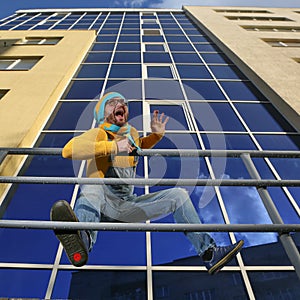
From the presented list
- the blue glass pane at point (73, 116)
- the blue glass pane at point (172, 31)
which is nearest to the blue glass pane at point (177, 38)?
the blue glass pane at point (172, 31)

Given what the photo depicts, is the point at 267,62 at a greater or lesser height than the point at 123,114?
greater

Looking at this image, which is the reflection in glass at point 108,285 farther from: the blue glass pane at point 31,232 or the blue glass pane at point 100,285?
the blue glass pane at point 31,232

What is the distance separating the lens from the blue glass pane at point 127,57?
9352 mm

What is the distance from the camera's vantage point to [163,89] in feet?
24.5

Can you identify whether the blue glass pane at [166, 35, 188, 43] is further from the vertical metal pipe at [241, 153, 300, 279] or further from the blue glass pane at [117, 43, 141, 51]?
the vertical metal pipe at [241, 153, 300, 279]

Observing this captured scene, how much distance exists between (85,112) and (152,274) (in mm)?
4219

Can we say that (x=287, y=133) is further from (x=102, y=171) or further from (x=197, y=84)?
(x=102, y=171)

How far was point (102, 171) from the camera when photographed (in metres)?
2.66

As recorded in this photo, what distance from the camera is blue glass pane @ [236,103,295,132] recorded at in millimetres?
5957

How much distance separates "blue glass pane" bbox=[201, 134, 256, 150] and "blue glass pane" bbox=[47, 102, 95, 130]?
2.56 metres

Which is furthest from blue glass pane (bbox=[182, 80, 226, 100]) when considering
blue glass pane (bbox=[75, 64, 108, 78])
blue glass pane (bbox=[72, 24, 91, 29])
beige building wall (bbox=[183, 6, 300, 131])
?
blue glass pane (bbox=[72, 24, 91, 29])

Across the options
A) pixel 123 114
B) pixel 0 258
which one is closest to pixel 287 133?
pixel 123 114

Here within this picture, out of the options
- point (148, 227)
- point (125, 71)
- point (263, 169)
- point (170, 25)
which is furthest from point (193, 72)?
point (170, 25)

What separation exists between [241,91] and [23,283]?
670 cm
